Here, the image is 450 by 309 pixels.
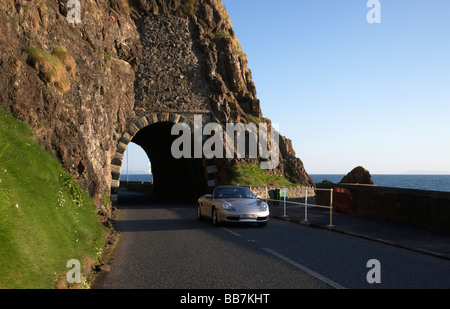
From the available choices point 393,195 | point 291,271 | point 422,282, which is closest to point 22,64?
point 291,271

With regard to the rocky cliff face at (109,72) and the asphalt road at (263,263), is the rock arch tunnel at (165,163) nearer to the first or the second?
the rocky cliff face at (109,72)

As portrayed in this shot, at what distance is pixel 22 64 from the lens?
517 inches

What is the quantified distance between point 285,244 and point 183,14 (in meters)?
28.0

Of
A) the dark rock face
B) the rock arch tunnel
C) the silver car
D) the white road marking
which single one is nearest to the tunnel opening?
the rock arch tunnel

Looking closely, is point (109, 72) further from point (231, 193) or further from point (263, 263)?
point (263, 263)

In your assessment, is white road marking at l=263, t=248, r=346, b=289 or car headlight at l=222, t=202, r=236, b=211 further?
car headlight at l=222, t=202, r=236, b=211

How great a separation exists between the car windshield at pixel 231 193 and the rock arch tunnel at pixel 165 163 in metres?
13.2

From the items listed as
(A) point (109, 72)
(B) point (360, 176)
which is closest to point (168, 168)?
(A) point (109, 72)

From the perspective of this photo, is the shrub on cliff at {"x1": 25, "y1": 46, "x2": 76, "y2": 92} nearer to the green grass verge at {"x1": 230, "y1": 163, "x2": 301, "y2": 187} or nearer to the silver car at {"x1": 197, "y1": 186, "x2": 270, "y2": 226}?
the silver car at {"x1": 197, "y1": 186, "x2": 270, "y2": 226}

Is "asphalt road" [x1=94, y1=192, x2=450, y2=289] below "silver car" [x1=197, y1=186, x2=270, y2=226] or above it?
below

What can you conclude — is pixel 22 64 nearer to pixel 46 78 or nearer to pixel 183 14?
pixel 46 78

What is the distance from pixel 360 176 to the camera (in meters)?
56.4

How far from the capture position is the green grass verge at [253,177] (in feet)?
97.3

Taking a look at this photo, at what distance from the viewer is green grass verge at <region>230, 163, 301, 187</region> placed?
97.3 feet
